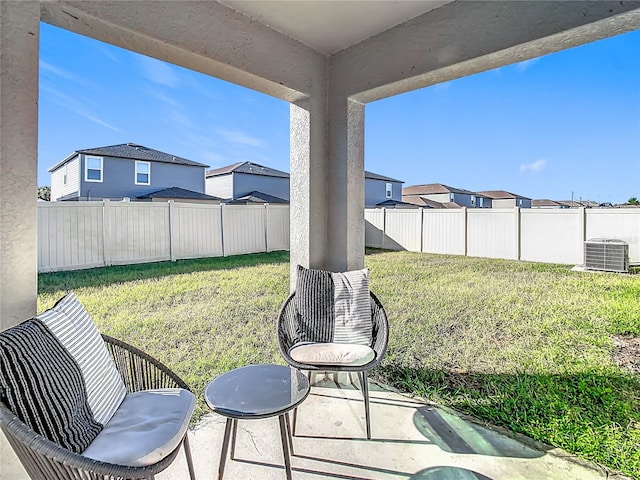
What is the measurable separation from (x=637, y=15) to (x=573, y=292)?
3452mm

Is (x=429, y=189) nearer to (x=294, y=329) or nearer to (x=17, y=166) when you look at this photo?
(x=294, y=329)

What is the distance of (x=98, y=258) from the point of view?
12.3ft

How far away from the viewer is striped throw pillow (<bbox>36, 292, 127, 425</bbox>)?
4.01 ft

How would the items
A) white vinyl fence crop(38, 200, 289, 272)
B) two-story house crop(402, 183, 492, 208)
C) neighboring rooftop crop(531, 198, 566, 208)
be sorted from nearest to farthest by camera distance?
1. white vinyl fence crop(38, 200, 289, 272)
2. neighboring rooftop crop(531, 198, 566, 208)
3. two-story house crop(402, 183, 492, 208)

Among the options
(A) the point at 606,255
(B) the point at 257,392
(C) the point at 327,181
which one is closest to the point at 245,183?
(C) the point at 327,181

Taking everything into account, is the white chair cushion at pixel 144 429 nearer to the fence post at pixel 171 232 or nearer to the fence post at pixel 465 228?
the fence post at pixel 171 232

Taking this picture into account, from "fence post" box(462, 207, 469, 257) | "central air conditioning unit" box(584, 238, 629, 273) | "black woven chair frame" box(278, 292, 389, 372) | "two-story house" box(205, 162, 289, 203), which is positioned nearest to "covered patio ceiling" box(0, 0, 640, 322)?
"black woven chair frame" box(278, 292, 389, 372)

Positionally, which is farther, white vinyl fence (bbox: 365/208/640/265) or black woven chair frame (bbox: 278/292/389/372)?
white vinyl fence (bbox: 365/208/640/265)

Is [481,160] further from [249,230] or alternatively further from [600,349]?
[249,230]

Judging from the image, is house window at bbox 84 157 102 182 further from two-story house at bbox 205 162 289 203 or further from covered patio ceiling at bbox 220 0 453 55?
two-story house at bbox 205 162 289 203

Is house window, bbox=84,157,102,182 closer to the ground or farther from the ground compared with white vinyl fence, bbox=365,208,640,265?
farther from the ground

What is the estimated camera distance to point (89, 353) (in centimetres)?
129

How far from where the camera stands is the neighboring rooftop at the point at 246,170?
380 inches

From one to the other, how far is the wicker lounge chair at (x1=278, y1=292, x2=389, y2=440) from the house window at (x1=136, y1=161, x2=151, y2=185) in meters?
4.77
